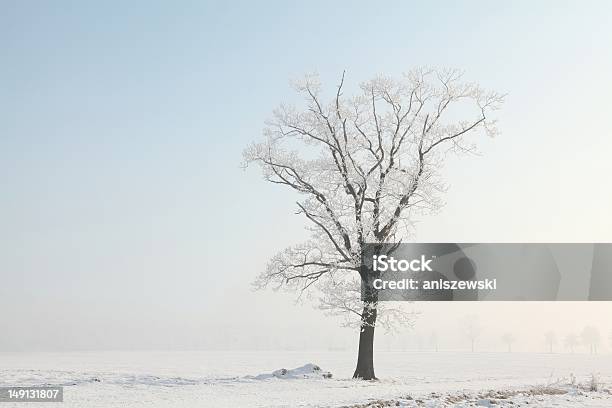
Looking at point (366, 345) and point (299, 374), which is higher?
point (366, 345)

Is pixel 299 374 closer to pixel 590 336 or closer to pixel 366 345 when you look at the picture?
pixel 366 345

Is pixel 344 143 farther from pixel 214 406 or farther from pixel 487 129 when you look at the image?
pixel 214 406

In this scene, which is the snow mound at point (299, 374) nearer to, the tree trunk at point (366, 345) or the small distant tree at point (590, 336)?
Result: the tree trunk at point (366, 345)

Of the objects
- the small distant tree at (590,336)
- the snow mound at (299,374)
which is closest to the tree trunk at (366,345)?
the snow mound at (299,374)

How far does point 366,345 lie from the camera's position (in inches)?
1316

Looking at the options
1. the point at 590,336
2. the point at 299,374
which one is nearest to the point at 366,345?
the point at 299,374

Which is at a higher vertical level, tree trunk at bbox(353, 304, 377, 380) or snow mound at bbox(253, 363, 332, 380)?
tree trunk at bbox(353, 304, 377, 380)

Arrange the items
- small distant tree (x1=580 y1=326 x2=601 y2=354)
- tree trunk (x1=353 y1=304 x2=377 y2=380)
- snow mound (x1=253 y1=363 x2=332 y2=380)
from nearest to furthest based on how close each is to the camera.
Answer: snow mound (x1=253 y1=363 x2=332 y2=380), tree trunk (x1=353 y1=304 x2=377 y2=380), small distant tree (x1=580 y1=326 x2=601 y2=354)

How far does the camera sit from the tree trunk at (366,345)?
32.8 meters

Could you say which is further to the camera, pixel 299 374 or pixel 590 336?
pixel 590 336

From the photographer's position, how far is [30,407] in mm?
21078

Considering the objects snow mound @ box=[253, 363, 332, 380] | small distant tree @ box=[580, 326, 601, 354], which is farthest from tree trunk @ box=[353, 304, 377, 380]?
small distant tree @ box=[580, 326, 601, 354]

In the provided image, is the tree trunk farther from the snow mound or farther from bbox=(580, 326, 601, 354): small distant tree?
bbox=(580, 326, 601, 354): small distant tree

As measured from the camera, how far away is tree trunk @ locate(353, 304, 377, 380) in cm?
3281
